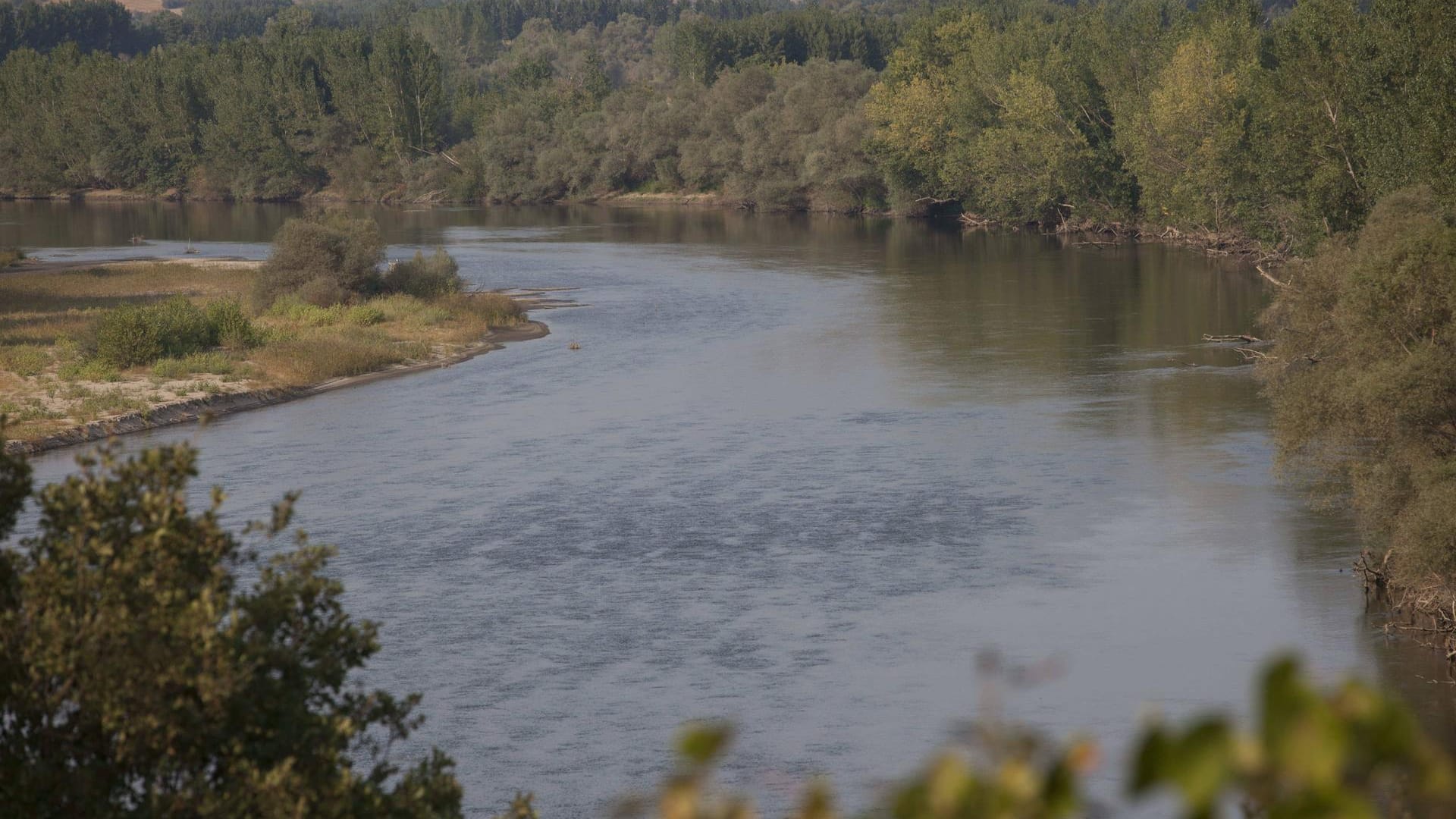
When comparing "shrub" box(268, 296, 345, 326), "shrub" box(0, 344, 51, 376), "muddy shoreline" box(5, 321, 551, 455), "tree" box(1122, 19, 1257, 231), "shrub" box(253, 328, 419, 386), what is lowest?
"muddy shoreline" box(5, 321, 551, 455)

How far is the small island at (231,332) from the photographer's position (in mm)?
46594

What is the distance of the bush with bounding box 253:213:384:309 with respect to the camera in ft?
206

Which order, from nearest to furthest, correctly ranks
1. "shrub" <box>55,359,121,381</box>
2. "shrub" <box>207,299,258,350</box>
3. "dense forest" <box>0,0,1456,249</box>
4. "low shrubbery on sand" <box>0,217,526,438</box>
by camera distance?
"low shrubbery on sand" <box>0,217,526,438</box> → "shrub" <box>55,359,121,381</box> → "shrub" <box>207,299,258,350</box> → "dense forest" <box>0,0,1456,249</box>

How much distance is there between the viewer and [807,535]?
108ft

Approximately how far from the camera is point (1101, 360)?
174ft

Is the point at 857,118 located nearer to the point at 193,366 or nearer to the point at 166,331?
the point at 166,331

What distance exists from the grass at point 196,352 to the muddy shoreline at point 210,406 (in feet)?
1.20

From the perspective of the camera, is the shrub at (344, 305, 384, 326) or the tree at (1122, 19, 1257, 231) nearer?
the shrub at (344, 305, 384, 326)

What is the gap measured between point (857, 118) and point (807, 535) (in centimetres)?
8582

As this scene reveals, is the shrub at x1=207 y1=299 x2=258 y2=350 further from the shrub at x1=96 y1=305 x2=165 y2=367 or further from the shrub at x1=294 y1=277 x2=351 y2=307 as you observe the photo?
the shrub at x1=294 y1=277 x2=351 y2=307

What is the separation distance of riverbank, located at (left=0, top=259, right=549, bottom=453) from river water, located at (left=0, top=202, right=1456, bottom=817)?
1.62 meters

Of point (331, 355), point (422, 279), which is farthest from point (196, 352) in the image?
point (422, 279)

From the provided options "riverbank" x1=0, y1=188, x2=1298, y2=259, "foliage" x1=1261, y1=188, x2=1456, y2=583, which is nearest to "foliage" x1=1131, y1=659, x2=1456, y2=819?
"foliage" x1=1261, y1=188, x2=1456, y2=583

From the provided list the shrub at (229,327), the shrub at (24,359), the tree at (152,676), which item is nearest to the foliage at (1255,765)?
the tree at (152,676)
